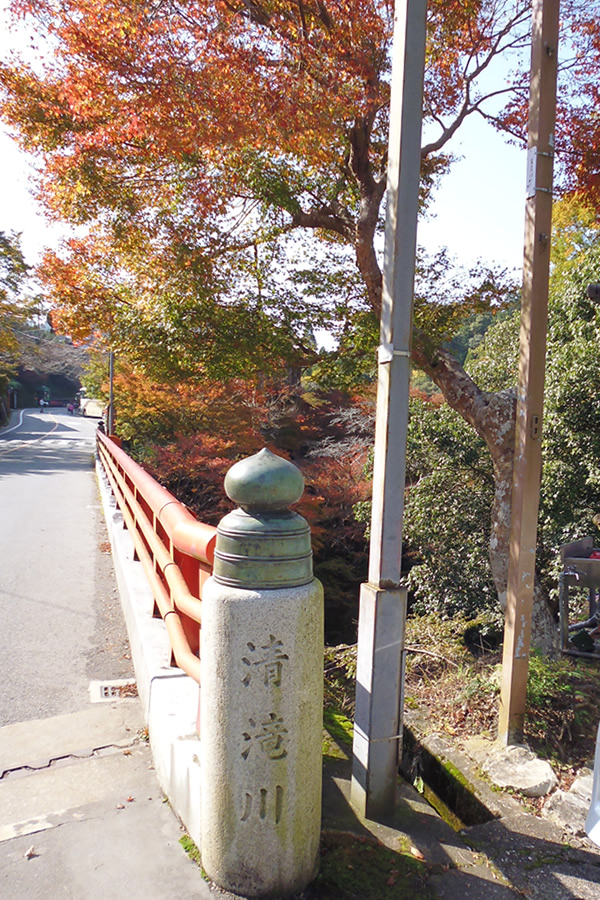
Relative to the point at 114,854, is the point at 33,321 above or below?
above

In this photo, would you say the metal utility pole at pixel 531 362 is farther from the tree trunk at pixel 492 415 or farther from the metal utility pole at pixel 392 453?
the tree trunk at pixel 492 415

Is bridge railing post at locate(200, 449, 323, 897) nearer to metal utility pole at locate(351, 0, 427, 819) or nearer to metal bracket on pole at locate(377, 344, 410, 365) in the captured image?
metal utility pole at locate(351, 0, 427, 819)

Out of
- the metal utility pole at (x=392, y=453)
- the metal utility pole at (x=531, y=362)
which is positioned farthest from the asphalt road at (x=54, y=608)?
the metal utility pole at (x=531, y=362)

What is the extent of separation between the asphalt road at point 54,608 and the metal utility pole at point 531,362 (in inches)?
96.6

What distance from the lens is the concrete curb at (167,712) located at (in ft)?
7.27

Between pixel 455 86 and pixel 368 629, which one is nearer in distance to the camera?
pixel 368 629

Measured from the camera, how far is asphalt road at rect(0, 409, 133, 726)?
379 cm

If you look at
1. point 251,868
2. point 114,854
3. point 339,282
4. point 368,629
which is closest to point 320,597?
point 368,629

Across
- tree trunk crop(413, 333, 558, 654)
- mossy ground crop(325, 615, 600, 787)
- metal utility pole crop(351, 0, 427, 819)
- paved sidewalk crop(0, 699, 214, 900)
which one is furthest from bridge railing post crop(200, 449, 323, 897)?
tree trunk crop(413, 333, 558, 654)

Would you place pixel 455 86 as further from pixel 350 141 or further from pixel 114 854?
pixel 114 854

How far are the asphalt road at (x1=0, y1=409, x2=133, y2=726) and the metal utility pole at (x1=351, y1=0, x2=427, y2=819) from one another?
1959mm

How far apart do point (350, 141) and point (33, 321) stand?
29.2 metres

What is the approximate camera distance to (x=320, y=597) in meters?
1.92

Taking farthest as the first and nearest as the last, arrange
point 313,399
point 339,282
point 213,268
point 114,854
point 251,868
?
point 313,399, point 339,282, point 213,268, point 114,854, point 251,868
